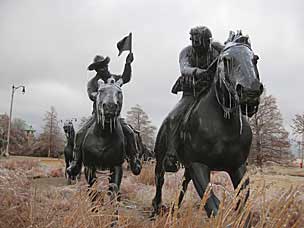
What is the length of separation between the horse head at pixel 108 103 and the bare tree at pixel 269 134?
874 inches

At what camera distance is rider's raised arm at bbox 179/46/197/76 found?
12.9 feet

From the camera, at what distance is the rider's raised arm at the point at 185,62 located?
3.94 meters

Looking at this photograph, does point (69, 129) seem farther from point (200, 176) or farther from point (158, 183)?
point (200, 176)

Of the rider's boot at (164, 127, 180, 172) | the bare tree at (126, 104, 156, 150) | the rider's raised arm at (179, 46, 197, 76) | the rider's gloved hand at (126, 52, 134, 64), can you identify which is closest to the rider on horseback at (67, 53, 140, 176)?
the rider's gloved hand at (126, 52, 134, 64)

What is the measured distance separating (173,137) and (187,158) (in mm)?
473

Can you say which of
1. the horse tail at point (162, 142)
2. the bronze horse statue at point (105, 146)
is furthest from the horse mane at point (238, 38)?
the bronze horse statue at point (105, 146)

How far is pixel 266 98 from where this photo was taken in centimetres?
2758

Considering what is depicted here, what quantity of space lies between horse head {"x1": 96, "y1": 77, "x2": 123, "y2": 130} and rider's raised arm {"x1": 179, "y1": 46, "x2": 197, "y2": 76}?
984 millimetres

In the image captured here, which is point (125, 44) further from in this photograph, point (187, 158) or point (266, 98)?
point (266, 98)

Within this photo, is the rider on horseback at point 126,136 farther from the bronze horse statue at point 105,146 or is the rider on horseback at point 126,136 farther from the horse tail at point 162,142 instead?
the horse tail at point 162,142

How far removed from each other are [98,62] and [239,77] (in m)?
3.53

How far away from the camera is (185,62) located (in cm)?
424

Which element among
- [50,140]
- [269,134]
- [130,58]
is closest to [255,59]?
[130,58]

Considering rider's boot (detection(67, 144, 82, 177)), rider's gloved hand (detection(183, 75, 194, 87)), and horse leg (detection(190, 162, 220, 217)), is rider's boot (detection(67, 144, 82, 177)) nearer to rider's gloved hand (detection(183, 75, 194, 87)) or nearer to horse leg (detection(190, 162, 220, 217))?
rider's gloved hand (detection(183, 75, 194, 87))
